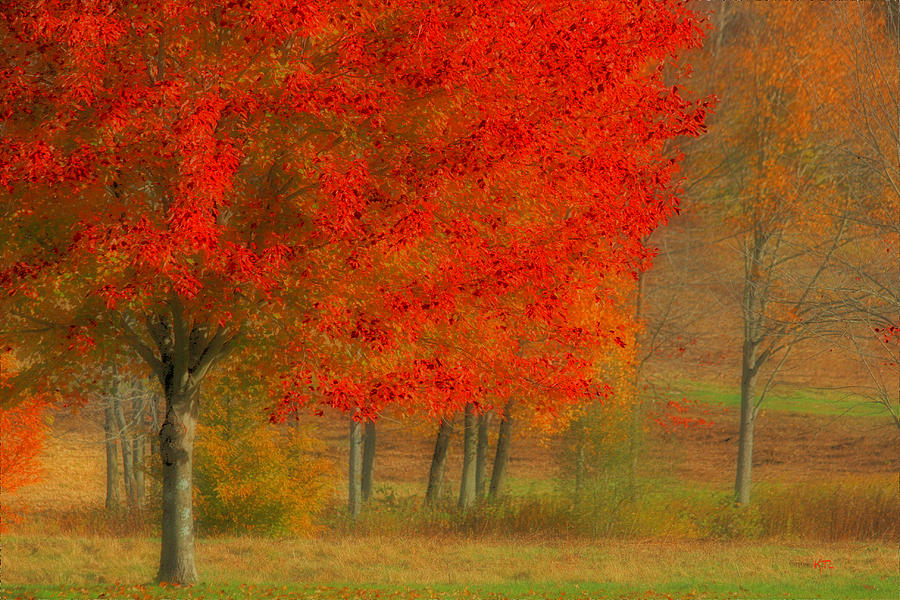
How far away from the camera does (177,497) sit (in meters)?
14.0

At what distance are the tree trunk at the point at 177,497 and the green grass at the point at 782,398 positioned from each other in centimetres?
3523

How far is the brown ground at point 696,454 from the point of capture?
38812 millimetres

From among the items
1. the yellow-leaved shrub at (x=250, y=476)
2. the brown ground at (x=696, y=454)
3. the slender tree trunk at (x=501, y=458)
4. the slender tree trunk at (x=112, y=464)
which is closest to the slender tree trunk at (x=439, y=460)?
the slender tree trunk at (x=501, y=458)

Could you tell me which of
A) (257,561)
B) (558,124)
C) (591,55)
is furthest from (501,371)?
(257,561)

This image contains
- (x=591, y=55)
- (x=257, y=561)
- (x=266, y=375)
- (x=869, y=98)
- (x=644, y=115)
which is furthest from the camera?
(x=257, y=561)

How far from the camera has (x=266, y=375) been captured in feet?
46.0

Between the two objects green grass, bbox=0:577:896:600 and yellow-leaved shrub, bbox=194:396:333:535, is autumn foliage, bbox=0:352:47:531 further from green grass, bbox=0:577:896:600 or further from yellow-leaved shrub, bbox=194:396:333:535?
green grass, bbox=0:577:896:600

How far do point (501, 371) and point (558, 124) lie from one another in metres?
3.46

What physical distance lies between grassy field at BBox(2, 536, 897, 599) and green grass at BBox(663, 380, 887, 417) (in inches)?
1041

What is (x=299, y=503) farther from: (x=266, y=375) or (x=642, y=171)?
(x=642, y=171)

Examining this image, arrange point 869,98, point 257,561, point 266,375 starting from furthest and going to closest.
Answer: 1. point 257,561
2. point 869,98
3. point 266,375

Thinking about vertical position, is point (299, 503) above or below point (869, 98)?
below
